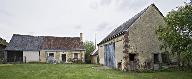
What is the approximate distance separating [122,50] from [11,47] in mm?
26673

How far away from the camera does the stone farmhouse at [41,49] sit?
4638 cm

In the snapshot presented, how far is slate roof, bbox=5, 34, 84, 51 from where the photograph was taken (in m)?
47.0

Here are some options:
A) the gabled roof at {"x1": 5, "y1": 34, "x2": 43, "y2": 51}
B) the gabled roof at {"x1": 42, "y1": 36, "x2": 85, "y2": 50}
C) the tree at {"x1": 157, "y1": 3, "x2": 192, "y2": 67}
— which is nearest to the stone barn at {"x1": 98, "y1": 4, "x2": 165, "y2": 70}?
the tree at {"x1": 157, "y1": 3, "x2": 192, "y2": 67}

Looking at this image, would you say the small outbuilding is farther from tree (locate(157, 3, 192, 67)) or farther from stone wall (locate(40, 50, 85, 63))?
tree (locate(157, 3, 192, 67))

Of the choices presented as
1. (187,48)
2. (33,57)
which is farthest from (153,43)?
(33,57)

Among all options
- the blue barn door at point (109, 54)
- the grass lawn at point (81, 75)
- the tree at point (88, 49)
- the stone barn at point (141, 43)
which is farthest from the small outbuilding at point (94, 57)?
the grass lawn at point (81, 75)

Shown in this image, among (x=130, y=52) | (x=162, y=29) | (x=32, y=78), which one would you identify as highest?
(x=162, y=29)

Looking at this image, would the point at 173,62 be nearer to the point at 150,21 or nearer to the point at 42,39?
the point at 150,21

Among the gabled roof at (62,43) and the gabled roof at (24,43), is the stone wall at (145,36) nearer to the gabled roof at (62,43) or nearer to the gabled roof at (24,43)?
the gabled roof at (62,43)

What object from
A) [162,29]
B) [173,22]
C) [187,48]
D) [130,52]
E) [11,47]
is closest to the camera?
[187,48]

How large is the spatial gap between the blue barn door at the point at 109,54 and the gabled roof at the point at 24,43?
1726cm

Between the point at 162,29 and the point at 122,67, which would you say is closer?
the point at 162,29

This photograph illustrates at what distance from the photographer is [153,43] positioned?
27391mm

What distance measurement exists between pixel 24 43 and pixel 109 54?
847 inches
